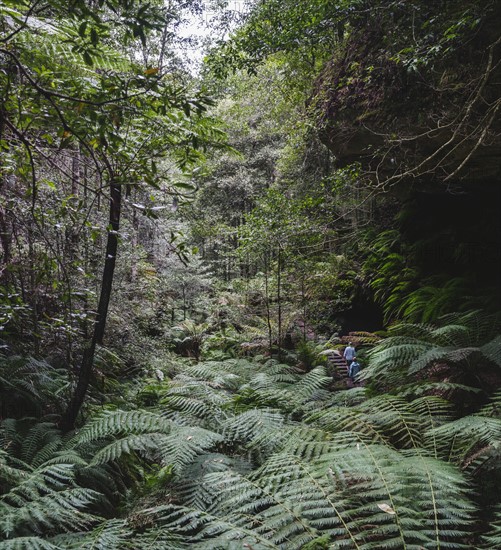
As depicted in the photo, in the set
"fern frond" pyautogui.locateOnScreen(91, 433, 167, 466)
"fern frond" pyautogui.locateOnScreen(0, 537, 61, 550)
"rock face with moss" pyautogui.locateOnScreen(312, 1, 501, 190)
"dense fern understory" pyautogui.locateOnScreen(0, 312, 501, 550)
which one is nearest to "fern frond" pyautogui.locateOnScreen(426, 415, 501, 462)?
"dense fern understory" pyautogui.locateOnScreen(0, 312, 501, 550)

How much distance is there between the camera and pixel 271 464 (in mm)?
2104

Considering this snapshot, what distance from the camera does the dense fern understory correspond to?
1.63 metres

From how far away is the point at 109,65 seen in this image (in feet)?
9.09

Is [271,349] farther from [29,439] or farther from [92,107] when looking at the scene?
[92,107]

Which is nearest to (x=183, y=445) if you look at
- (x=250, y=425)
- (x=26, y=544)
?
(x=250, y=425)

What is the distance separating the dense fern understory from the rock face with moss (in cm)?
214

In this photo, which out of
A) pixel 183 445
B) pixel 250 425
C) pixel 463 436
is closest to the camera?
pixel 463 436

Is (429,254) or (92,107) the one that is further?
(429,254)

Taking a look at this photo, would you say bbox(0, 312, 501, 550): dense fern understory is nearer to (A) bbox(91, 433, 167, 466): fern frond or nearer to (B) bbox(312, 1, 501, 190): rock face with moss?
(A) bbox(91, 433, 167, 466): fern frond

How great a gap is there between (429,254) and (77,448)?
6661mm

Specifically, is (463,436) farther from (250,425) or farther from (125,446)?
(125,446)

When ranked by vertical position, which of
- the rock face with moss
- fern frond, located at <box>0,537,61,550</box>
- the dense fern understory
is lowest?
fern frond, located at <box>0,537,61,550</box>

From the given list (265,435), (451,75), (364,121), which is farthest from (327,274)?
(265,435)

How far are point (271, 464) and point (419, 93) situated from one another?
4.78m
